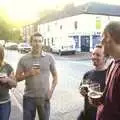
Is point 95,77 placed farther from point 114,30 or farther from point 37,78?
point 114,30

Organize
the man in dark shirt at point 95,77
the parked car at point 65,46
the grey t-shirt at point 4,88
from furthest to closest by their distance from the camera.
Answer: the parked car at point 65,46 < the grey t-shirt at point 4,88 < the man in dark shirt at point 95,77

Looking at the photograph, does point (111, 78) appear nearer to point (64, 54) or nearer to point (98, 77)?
point (98, 77)

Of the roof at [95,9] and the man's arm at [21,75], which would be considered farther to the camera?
the roof at [95,9]

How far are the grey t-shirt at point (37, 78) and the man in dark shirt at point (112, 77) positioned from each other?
2.20 metres

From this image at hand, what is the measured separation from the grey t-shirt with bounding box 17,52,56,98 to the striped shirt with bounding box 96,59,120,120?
7.07 feet

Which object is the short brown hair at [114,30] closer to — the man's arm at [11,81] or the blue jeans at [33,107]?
the man's arm at [11,81]

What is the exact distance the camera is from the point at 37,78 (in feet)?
19.4

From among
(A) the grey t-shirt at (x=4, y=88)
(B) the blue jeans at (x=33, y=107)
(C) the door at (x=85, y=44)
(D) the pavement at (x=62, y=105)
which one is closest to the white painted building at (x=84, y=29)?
(C) the door at (x=85, y=44)

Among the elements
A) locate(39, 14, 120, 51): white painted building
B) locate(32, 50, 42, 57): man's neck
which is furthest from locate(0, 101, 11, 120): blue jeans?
locate(39, 14, 120, 51): white painted building

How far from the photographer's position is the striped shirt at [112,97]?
143 inches

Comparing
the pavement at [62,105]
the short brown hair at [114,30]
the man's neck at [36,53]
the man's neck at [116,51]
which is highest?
the short brown hair at [114,30]

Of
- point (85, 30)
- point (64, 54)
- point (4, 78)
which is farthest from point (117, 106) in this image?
point (85, 30)

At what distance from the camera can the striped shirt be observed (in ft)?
11.9

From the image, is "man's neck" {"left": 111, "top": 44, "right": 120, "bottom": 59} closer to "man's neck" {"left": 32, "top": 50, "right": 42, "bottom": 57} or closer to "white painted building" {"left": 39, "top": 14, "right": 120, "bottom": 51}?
"man's neck" {"left": 32, "top": 50, "right": 42, "bottom": 57}
